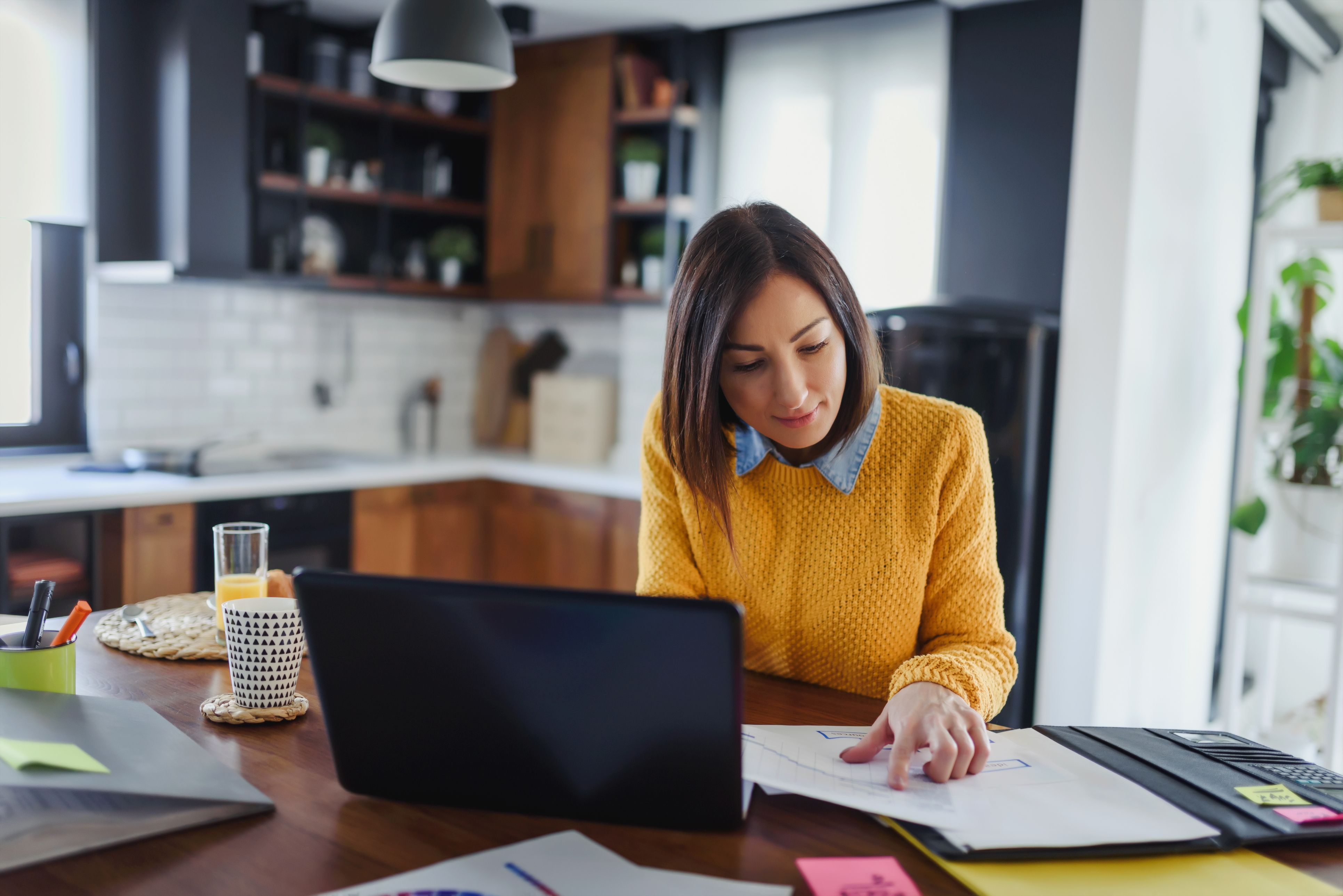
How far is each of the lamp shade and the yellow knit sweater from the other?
963mm

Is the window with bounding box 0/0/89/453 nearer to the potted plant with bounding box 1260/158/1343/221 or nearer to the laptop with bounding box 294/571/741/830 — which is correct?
the laptop with bounding box 294/571/741/830

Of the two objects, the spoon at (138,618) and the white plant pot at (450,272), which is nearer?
the spoon at (138,618)

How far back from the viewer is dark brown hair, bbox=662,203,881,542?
4.30 ft

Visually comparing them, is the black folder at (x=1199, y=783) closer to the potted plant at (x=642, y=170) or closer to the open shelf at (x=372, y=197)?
the potted plant at (x=642, y=170)

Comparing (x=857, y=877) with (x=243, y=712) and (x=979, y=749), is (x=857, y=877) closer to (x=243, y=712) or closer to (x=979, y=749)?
(x=979, y=749)

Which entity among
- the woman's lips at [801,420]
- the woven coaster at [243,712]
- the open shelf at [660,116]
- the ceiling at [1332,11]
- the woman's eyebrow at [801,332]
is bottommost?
the woven coaster at [243,712]

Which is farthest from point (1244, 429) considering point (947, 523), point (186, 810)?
point (186, 810)

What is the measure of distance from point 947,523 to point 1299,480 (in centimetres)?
213

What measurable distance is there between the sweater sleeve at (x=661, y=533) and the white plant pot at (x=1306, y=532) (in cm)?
229

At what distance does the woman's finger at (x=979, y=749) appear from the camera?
1034 mm

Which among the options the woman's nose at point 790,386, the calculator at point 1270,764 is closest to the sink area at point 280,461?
the woman's nose at point 790,386

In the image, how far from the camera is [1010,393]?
3.02m

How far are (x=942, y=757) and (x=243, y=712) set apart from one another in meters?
0.75

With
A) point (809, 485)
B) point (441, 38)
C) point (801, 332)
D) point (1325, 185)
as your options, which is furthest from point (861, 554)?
point (1325, 185)
